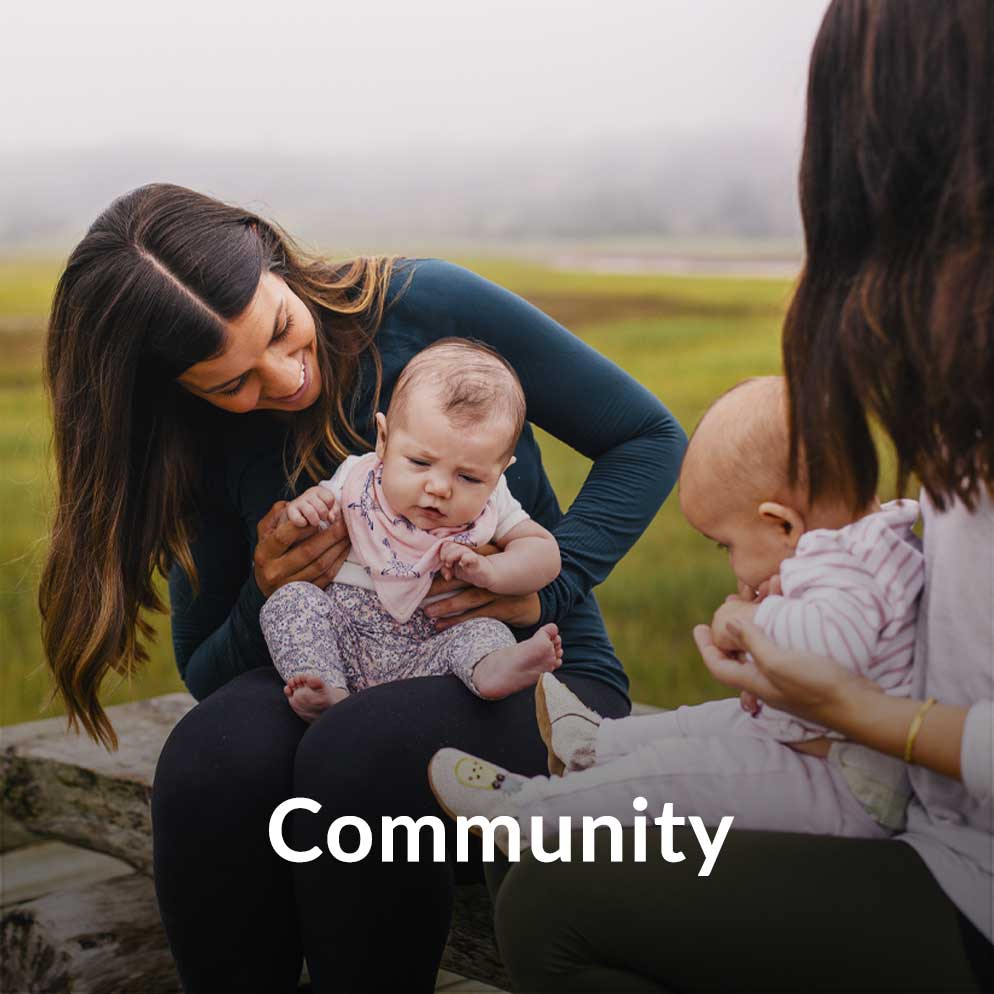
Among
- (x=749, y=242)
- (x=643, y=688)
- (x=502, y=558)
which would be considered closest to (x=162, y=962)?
(x=502, y=558)

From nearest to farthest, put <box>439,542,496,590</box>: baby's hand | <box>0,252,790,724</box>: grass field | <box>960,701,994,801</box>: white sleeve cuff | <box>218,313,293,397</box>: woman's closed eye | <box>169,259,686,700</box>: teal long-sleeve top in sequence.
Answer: <box>960,701,994,801</box>: white sleeve cuff → <box>439,542,496,590</box>: baby's hand → <box>218,313,293,397</box>: woman's closed eye → <box>169,259,686,700</box>: teal long-sleeve top → <box>0,252,790,724</box>: grass field

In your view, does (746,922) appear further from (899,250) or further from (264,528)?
(264,528)

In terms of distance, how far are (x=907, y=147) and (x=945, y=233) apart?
9cm

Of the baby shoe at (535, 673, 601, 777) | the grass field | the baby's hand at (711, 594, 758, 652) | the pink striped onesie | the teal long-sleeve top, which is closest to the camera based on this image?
the pink striped onesie

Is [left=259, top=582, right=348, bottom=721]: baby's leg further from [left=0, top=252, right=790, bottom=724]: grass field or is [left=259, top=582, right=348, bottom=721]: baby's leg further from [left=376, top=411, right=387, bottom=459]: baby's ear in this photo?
[left=0, top=252, right=790, bottom=724]: grass field

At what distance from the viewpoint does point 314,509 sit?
1931 mm

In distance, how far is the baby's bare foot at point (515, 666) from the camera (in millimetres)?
1747

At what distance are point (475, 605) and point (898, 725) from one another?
29.4 inches

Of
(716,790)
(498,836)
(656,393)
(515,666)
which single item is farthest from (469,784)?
(656,393)

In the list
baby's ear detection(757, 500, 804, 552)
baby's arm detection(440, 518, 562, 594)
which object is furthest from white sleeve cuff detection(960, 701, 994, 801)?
baby's arm detection(440, 518, 562, 594)

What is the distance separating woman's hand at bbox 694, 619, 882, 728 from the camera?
4.33 feet

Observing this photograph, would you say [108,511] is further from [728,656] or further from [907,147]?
[907,147]

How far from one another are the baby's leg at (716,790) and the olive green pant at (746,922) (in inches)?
1.9

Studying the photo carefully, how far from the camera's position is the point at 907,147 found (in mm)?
1283
